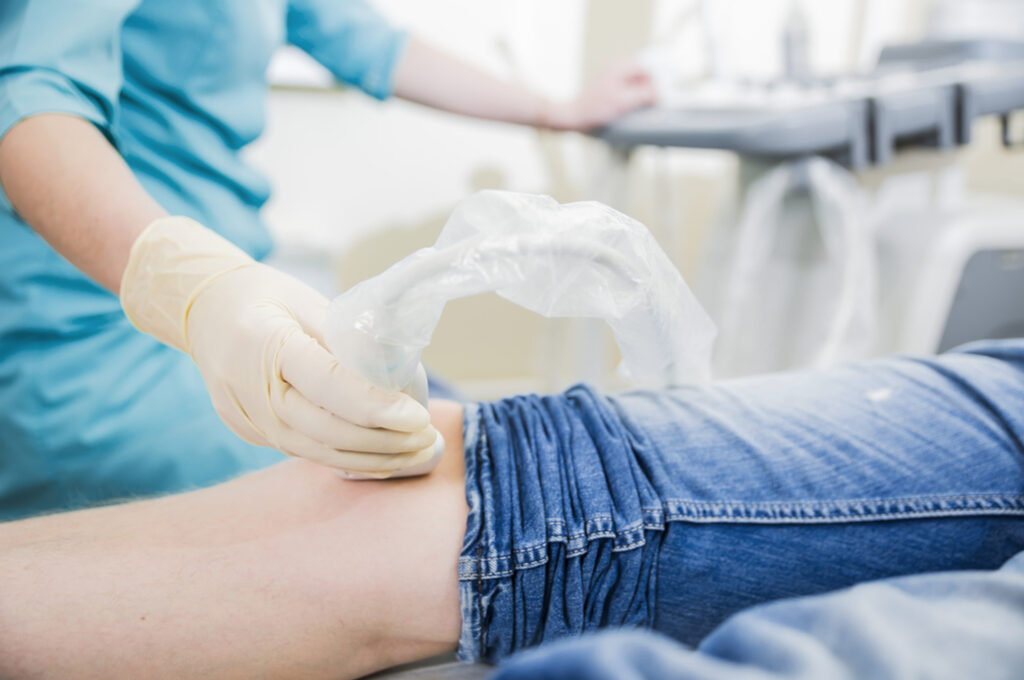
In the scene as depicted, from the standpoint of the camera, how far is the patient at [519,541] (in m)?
0.48

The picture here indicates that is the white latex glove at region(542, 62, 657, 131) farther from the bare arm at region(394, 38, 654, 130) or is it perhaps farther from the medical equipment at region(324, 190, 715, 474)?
the medical equipment at region(324, 190, 715, 474)

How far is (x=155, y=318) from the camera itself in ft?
1.93

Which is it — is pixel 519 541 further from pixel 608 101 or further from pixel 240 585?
pixel 608 101

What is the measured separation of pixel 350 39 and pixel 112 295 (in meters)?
0.60

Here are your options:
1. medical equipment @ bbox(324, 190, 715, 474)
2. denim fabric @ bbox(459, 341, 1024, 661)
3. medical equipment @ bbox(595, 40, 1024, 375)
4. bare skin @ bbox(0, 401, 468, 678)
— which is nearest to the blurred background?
medical equipment @ bbox(595, 40, 1024, 375)

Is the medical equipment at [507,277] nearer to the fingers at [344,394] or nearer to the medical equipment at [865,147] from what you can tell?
the fingers at [344,394]

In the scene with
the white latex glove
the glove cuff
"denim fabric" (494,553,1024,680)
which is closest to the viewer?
"denim fabric" (494,553,1024,680)

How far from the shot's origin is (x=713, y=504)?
1.69 feet

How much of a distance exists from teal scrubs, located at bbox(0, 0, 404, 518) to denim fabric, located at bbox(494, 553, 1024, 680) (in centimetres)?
59

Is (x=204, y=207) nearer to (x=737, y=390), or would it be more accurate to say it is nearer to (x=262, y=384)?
(x=262, y=384)

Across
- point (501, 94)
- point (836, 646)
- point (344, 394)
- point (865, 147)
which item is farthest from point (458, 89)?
point (836, 646)

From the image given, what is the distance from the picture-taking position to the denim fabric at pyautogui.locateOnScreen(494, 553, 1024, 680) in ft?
0.94

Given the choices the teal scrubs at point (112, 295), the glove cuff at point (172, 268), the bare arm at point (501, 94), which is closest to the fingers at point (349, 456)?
the glove cuff at point (172, 268)

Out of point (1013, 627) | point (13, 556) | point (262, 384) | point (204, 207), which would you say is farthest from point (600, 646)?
point (204, 207)
